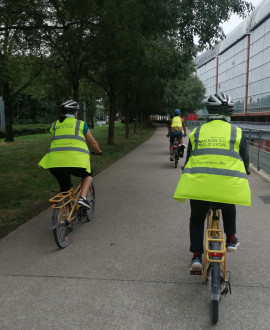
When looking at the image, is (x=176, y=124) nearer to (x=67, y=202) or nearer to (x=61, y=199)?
(x=67, y=202)

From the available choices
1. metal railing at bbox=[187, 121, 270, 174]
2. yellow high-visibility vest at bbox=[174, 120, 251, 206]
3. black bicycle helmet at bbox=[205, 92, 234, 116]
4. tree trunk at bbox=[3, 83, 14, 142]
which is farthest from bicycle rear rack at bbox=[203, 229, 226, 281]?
tree trunk at bbox=[3, 83, 14, 142]

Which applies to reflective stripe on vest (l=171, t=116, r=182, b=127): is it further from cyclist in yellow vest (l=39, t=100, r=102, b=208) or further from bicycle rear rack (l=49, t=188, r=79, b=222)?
bicycle rear rack (l=49, t=188, r=79, b=222)

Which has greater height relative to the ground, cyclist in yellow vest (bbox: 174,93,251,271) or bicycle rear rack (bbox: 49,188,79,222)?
cyclist in yellow vest (bbox: 174,93,251,271)

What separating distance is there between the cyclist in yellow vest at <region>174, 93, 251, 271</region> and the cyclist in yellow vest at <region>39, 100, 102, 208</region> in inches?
72.8

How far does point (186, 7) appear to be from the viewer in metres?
9.01

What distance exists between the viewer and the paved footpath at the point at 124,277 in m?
3.06

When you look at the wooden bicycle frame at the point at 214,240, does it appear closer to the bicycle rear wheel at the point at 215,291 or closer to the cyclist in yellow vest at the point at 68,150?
the bicycle rear wheel at the point at 215,291

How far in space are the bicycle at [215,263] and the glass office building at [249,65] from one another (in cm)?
5344

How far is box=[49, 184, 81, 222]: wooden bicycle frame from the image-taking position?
4.52 m


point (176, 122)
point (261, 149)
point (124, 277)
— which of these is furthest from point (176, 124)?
point (124, 277)

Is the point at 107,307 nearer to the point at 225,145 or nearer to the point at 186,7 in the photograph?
the point at 225,145

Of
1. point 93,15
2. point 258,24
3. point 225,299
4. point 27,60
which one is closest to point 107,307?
point 225,299

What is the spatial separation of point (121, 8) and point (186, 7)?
64.2 inches

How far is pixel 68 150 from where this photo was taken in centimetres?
486
